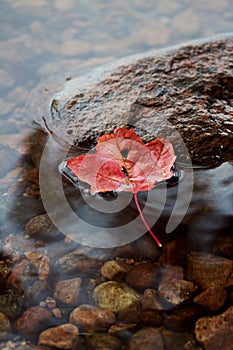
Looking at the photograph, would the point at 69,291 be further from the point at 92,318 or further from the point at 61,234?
the point at 61,234

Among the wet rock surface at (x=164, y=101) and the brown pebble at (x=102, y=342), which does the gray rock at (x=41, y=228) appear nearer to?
the wet rock surface at (x=164, y=101)

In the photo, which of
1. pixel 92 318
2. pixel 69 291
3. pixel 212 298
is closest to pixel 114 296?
pixel 92 318

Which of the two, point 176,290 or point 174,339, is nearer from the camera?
point 174,339

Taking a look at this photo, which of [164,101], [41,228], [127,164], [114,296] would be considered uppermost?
[164,101]

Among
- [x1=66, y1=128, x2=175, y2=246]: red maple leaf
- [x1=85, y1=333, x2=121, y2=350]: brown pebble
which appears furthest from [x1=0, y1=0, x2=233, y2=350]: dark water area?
[x1=66, y1=128, x2=175, y2=246]: red maple leaf

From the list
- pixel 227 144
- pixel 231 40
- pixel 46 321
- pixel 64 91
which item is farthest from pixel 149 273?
pixel 231 40

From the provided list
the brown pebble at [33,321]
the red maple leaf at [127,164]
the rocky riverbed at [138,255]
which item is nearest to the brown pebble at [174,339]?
the rocky riverbed at [138,255]

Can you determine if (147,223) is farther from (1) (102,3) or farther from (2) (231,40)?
(1) (102,3)
